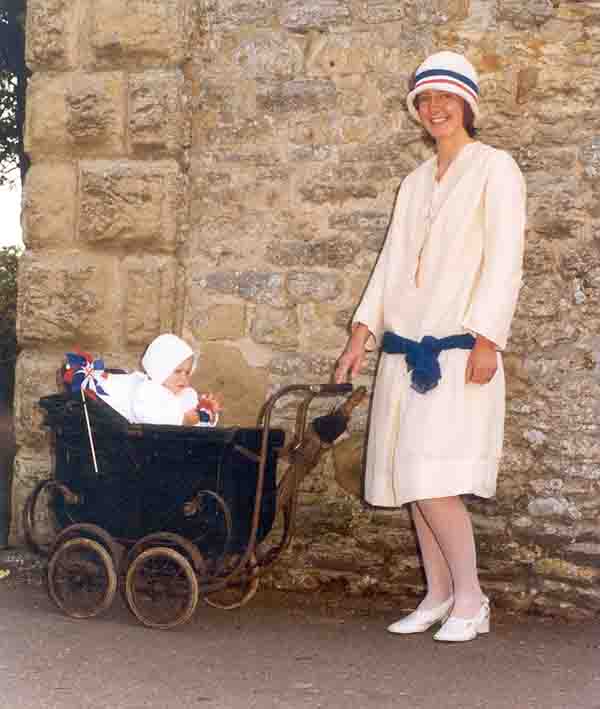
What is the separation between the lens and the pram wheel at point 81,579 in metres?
4.69

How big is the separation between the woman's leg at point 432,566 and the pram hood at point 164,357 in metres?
1.04

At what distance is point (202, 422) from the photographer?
16.4ft

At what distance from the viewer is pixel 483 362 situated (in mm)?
4426

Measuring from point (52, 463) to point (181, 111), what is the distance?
5.31 ft

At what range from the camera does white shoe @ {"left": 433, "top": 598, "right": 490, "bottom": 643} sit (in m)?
4.48

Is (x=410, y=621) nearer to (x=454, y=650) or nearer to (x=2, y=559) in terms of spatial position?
(x=454, y=650)

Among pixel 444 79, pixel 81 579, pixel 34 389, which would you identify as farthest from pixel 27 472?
pixel 444 79

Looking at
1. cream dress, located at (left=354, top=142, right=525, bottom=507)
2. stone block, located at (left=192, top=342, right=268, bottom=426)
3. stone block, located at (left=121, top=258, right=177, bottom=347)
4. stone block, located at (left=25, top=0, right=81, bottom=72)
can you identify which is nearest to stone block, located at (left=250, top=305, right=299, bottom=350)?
stone block, located at (left=192, top=342, right=268, bottom=426)

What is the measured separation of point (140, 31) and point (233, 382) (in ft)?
5.05

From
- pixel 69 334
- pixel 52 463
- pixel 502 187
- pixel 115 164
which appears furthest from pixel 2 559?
pixel 502 187

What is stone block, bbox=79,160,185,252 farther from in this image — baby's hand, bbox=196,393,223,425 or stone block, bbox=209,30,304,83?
baby's hand, bbox=196,393,223,425

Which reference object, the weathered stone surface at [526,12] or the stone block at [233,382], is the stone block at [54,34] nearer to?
the stone block at [233,382]

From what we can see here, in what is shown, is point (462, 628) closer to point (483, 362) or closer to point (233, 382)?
point (483, 362)

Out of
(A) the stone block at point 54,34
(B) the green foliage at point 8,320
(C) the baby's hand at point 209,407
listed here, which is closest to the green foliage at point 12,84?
(B) the green foliage at point 8,320
